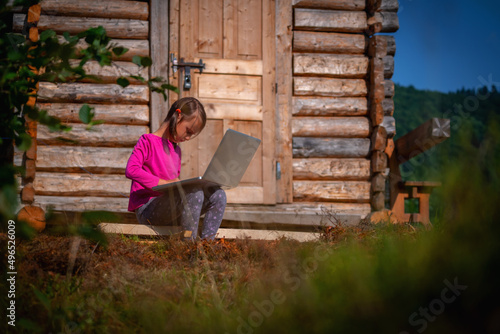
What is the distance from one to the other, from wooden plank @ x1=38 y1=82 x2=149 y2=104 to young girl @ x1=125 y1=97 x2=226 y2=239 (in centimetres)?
220

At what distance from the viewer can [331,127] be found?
6.38 m

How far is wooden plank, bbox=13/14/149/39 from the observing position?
5.93m

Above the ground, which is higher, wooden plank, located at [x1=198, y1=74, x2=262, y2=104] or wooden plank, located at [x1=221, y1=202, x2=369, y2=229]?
wooden plank, located at [x1=198, y1=74, x2=262, y2=104]

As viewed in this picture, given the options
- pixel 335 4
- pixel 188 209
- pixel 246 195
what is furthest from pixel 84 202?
pixel 335 4

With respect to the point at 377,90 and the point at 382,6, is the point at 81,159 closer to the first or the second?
the point at 377,90

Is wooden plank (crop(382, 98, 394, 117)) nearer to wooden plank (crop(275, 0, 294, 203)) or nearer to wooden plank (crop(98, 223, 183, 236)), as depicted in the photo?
wooden plank (crop(275, 0, 294, 203))

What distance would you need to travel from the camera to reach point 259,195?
19.9 ft

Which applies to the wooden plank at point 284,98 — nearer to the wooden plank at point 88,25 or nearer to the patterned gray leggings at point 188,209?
the wooden plank at point 88,25

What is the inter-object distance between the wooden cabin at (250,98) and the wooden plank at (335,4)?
1 centimetres

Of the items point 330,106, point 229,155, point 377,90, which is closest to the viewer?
point 229,155

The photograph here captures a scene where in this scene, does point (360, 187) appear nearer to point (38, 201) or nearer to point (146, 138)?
point (146, 138)

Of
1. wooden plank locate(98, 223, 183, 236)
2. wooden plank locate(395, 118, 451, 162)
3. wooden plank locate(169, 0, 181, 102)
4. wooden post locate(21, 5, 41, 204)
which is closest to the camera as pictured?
wooden plank locate(98, 223, 183, 236)

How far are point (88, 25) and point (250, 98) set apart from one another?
89.6 inches

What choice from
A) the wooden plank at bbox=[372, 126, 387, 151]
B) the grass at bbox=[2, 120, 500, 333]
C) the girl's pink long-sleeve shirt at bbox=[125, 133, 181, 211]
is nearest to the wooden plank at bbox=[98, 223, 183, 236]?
the girl's pink long-sleeve shirt at bbox=[125, 133, 181, 211]
